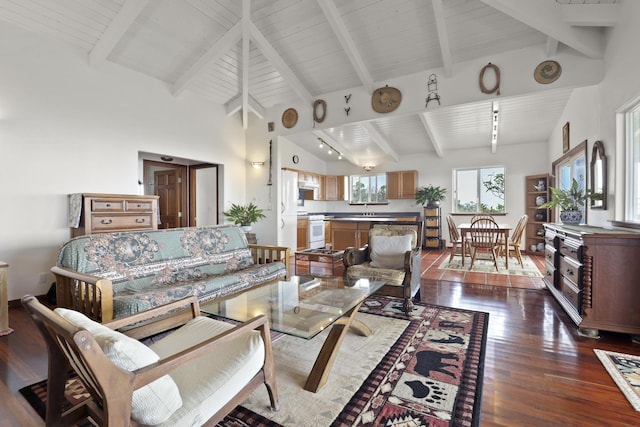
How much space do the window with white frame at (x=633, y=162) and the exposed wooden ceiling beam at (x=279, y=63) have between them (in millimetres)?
4206

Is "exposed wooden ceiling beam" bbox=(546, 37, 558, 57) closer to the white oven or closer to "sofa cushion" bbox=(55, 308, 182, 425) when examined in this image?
"sofa cushion" bbox=(55, 308, 182, 425)

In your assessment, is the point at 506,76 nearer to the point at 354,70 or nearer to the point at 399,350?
the point at 354,70

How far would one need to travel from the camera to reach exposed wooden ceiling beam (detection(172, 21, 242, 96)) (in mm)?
4184

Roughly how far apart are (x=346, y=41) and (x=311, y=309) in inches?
140

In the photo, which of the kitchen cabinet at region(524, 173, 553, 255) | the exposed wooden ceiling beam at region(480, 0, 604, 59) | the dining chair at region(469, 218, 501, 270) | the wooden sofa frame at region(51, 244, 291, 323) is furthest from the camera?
the kitchen cabinet at region(524, 173, 553, 255)

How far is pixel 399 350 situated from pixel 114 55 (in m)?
5.16

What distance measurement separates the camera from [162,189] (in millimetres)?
6570

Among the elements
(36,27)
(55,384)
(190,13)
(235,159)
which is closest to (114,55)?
(36,27)

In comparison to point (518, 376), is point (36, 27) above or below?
above

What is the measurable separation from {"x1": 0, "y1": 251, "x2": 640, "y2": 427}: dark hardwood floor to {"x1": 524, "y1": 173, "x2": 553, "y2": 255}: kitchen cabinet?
4.00 meters

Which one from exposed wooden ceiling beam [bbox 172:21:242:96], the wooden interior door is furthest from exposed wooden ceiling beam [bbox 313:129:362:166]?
the wooden interior door

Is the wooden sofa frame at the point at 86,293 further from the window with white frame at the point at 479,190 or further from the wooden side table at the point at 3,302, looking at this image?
the window with white frame at the point at 479,190

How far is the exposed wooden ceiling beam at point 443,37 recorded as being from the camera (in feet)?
11.1

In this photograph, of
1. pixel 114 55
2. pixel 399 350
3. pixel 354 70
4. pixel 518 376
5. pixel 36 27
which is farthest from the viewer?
pixel 354 70
